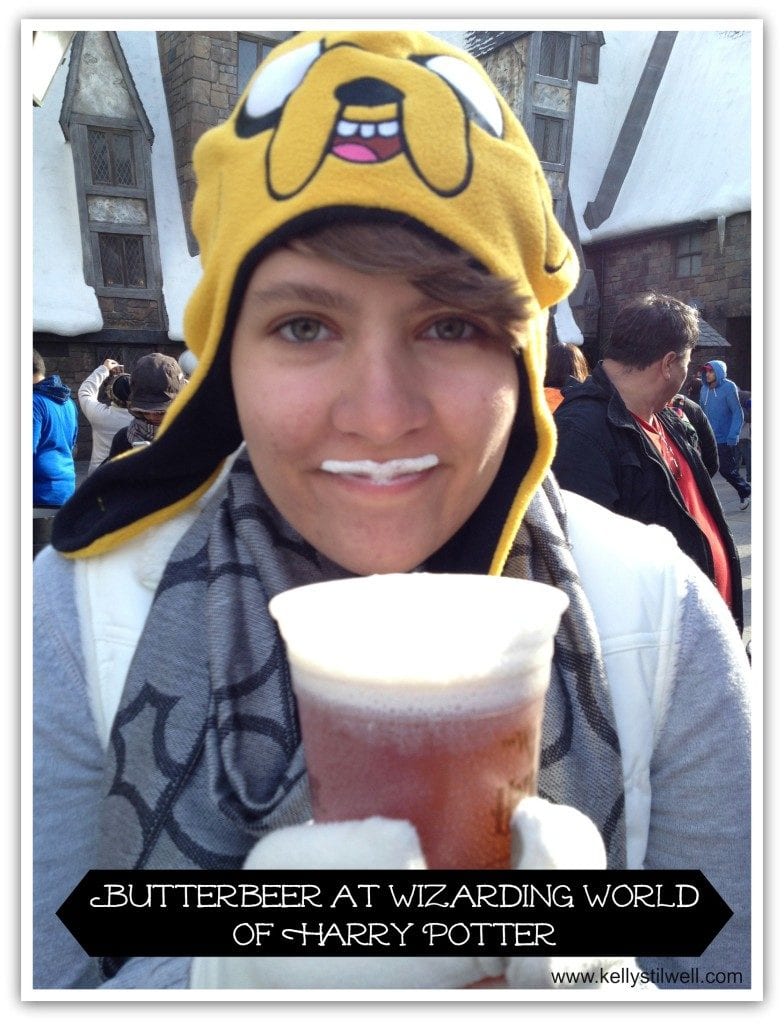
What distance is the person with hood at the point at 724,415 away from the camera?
1.56 meters

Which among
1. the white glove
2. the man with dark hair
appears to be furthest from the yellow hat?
the man with dark hair

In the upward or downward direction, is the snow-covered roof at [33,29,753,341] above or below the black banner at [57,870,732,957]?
above

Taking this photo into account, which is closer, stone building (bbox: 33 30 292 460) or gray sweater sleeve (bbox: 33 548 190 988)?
gray sweater sleeve (bbox: 33 548 190 988)

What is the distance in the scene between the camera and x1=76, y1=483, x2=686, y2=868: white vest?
1043 mm

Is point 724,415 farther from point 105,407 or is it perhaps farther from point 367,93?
point 105,407

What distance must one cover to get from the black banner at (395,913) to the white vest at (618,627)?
0.10m

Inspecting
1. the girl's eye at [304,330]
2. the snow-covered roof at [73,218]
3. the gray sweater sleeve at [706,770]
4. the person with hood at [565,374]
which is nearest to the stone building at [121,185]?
the snow-covered roof at [73,218]

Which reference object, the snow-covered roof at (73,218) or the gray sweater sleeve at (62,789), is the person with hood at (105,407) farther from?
the gray sweater sleeve at (62,789)

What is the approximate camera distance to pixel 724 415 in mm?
1713

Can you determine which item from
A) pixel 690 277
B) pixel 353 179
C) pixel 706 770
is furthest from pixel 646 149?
pixel 706 770

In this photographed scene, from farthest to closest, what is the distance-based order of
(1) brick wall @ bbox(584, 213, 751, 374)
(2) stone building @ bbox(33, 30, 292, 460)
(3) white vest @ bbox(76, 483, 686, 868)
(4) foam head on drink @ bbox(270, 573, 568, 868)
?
(1) brick wall @ bbox(584, 213, 751, 374), (2) stone building @ bbox(33, 30, 292, 460), (3) white vest @ bbox(76, 483, 686, 868), (4) foam head on drink @ bbox(270, 573, 568, 868)

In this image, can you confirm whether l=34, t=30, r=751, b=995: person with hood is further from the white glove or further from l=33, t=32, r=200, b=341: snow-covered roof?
l=33, t=32, r=200, b=341: snow-covered roof

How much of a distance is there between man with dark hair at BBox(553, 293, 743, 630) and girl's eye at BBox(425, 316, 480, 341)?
138 centimetres

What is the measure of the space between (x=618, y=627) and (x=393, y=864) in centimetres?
49
